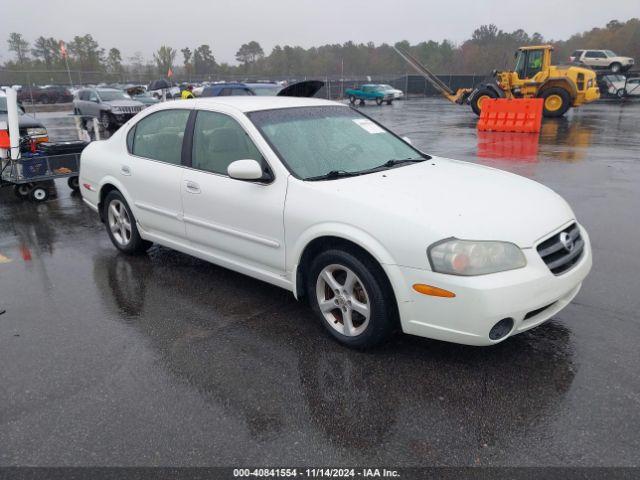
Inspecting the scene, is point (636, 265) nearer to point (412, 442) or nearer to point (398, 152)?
point (398, 152)

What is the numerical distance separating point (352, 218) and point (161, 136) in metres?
2.47

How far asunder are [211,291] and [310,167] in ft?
5.04

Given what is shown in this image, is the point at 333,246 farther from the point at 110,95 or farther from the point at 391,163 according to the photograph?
the point at 110,95

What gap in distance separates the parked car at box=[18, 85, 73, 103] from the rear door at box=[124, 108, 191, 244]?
39.7m

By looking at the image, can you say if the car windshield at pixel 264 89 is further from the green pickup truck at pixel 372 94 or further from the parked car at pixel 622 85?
the parked car at pixel 622 85

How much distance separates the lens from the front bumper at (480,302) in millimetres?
2916

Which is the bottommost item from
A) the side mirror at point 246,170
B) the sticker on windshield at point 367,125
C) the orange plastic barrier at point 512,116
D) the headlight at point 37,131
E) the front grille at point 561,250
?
the orange plastic barrier at point 512,116

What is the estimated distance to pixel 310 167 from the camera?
3848 millimetres

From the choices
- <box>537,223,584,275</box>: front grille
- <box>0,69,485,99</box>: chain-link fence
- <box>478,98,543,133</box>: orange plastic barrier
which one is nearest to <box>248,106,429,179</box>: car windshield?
<box>537,223,584,275</box>: front grille

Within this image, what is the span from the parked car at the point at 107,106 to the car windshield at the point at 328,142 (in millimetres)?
16025

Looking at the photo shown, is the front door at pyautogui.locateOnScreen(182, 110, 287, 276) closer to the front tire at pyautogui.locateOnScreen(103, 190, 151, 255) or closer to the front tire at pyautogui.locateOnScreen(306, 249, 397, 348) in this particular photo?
the front tire at pyautogui.locateOnScreen(306, 249, 397, 348)

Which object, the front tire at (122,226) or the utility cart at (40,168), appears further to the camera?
the utility cart at (40,168)

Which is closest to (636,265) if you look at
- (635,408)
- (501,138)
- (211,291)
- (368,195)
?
(635,408)

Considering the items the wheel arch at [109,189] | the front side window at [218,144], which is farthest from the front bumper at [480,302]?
the wheel arch at [109,189]
